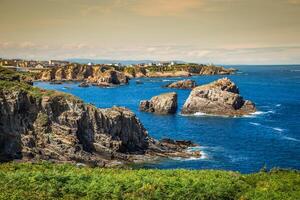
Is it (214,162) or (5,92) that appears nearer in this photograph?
(5,92)

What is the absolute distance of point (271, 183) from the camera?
35562 mm

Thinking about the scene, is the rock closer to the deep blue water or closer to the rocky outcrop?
the deep blue water

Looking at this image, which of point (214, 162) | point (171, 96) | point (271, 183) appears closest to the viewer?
point (271, 183)

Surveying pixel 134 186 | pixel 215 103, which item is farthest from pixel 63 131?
pixel 215 103

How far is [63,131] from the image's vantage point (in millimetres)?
69312

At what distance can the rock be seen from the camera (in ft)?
452

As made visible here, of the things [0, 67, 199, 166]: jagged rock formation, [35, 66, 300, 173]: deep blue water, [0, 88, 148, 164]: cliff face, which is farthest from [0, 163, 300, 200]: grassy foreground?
[35, 66, 300, 173]: deep blue water

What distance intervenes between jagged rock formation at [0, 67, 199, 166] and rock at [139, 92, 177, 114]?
5681cm

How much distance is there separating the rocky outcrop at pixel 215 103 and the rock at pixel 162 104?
165 inches

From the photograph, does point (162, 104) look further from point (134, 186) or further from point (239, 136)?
point (134, 186)

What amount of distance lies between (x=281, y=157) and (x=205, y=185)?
2093 inches

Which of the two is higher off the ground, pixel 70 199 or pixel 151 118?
pixel 70 199

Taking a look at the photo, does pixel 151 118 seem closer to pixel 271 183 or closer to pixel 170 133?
pixel 170 133

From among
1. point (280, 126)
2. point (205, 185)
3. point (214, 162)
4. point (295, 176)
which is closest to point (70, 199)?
point (205, 185)
